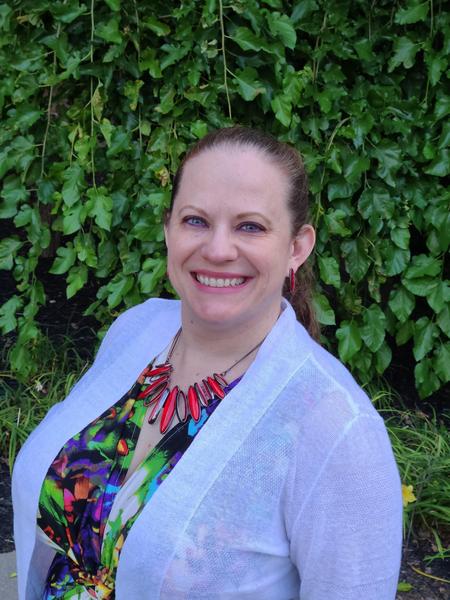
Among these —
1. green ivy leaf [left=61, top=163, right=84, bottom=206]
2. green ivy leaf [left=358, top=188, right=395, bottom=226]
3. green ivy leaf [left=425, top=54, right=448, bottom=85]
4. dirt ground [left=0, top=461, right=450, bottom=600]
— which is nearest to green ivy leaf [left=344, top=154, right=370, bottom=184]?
green ivy leaf [left=358, top=188, right=395, bottom=226]

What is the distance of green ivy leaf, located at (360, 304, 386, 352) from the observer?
3312mm

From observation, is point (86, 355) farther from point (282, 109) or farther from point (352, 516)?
point (352, 516)

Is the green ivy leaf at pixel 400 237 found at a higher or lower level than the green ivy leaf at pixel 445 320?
higher

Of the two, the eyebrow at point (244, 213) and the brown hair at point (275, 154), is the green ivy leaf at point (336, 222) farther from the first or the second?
the eyebrow at point (244, 213)

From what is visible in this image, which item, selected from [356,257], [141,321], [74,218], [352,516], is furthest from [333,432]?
[74,218]

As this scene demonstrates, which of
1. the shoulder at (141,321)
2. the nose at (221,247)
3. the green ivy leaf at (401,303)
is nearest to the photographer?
the nose at (221,247)

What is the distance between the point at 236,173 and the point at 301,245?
0.26m

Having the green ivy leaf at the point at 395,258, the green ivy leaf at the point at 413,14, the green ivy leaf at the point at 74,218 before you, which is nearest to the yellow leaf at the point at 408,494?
the green ivy leaf at the point at 395,258

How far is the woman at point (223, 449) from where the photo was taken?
4.81 ft

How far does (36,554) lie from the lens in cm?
189

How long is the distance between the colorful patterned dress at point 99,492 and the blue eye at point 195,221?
36 cm

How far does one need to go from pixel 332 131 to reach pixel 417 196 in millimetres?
438

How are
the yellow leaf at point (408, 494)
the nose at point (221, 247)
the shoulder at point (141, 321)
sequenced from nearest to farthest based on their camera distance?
the nose at point (221, 247) → the shoulder at point (141, 321) → the yellow leaf at point (408, 494)

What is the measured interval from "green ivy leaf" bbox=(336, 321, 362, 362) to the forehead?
1673mm
